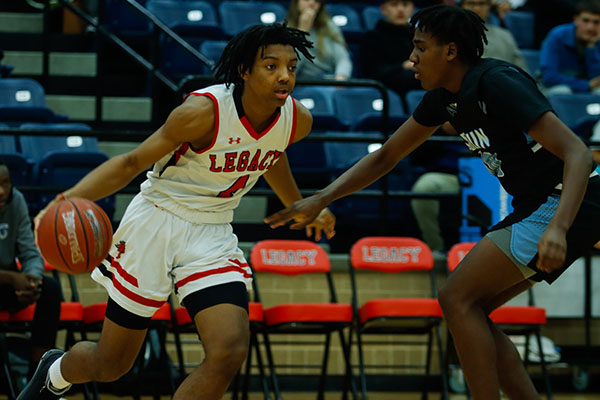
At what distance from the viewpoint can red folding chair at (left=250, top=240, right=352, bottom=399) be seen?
17.9 ft

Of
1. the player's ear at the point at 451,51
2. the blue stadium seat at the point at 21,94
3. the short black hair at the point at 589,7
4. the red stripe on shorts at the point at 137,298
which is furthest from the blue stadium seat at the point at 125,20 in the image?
the player's ear at the point at 451,51

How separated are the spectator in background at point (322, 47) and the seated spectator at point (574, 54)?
5.76 feet

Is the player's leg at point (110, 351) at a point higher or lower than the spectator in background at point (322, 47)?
lower

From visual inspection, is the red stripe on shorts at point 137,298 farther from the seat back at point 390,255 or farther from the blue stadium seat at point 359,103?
the blue stadium seat at point 359,103

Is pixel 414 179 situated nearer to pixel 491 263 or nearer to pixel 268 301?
pixel 268 301

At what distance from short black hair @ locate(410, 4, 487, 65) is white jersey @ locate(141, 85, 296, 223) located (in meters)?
0.76

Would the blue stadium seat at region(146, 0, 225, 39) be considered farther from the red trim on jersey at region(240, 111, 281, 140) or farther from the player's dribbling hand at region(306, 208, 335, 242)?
the red trim on jersey at region(240, 111, 281, 140)

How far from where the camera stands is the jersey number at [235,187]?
12.7 ft

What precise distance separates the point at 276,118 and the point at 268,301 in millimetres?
2753

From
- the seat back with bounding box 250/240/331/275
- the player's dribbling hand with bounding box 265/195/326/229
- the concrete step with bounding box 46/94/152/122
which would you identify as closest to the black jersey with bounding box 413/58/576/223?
the player's dribbling hand with bounding box 265/195/326/229

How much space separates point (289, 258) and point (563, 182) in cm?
290

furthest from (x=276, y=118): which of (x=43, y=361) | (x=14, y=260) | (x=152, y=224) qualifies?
(x=14, y=260)

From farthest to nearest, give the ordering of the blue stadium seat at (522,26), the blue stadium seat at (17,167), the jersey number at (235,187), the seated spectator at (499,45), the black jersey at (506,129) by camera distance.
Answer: the blue stadium seat at (522,26), the seated spectator at (499,45), the blue stadium seat at (17,167), the jersey number at (235,187), the black jersey at (506,129)

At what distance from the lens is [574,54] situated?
8.02m
